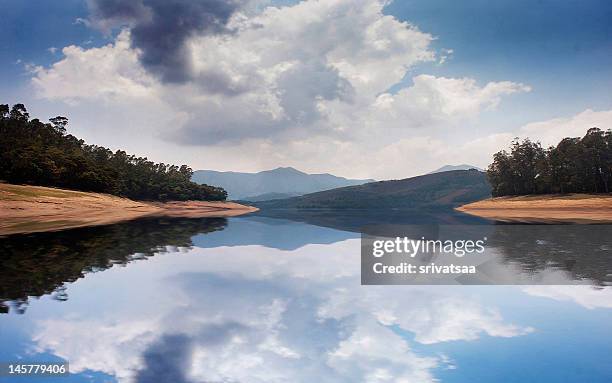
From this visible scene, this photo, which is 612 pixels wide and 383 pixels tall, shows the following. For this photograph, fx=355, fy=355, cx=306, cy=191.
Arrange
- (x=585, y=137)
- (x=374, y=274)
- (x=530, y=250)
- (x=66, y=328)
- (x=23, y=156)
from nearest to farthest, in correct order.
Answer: (x=66, y=328) < (x=374, y=274) < (x=530, y=250) < (x=23, y=156) < (x=585, y=137)

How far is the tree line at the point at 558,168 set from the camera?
378ft

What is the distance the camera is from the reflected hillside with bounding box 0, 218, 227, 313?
62.8 feet

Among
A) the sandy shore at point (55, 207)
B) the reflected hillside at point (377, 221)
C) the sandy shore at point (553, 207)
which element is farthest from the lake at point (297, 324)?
the sandy shore at point (553, 207)

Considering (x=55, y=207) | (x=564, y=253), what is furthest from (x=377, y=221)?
(x=55, y=207)

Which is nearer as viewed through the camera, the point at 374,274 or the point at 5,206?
the point at 374,274

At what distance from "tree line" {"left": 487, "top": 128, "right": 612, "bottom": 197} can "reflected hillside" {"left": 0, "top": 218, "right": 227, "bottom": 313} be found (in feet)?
423

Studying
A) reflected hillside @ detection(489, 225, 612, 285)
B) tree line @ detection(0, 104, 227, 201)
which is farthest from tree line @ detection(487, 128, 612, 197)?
tree line @ detection(0, 104, 227, 201)

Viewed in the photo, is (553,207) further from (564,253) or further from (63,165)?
(63,165)

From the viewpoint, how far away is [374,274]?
2458 centimetres

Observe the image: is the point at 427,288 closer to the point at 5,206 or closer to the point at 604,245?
the point at 604,245

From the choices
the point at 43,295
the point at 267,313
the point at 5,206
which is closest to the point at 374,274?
the point at 267,313

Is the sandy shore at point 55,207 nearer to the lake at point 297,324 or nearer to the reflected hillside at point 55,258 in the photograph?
the reflected hillside at point 55,258

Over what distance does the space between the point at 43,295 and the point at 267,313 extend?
38.6 ft

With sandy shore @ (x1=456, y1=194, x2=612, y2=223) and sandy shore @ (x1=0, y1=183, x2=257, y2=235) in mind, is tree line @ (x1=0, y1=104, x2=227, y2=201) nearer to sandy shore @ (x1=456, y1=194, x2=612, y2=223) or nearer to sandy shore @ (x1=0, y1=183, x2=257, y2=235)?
sandy shore @ (x1=0, y1=183, x2=257, y2=235)
